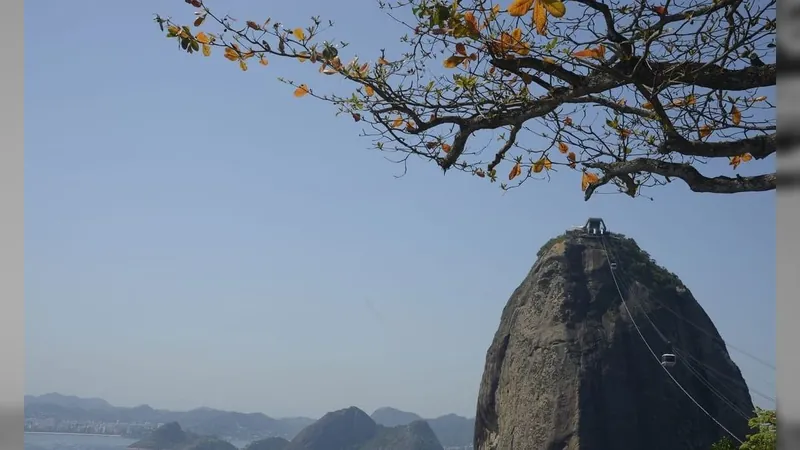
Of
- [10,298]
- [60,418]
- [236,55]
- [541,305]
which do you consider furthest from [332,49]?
[541,305]

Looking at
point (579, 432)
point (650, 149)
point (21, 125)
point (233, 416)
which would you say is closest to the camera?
point (21, 125)

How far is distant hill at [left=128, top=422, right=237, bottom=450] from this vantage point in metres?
43.0

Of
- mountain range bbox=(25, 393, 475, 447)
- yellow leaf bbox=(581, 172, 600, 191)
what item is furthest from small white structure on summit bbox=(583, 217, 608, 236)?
yellow leaf bbox=(581, 172, 600, 191)

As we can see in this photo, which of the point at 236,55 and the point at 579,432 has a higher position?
the point at 236,55

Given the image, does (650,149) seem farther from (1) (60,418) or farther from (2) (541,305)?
(2) (541,305)

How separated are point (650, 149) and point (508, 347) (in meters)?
31.8

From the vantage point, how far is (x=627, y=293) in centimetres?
3347

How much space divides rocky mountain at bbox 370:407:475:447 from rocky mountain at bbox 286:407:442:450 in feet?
5.76

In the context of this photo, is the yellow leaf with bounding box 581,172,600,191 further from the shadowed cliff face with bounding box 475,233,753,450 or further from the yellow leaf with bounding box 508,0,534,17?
the shadowed cliff face with bounding box 475,233,753,450

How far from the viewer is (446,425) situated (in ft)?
197

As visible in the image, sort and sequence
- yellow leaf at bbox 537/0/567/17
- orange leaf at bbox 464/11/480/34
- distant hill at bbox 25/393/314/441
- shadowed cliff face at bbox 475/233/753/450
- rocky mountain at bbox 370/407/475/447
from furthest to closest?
rocky mountain at bbox 370/407/475/447 → distant hill at bbox 25/393/314/441 → shadowed cliff face at bbox 475/233/753/450 → orange leaf at bbox 464/11/480/34 → yellow leaf at bbox 537/0/567/17

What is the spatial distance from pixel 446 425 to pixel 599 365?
30.9 m

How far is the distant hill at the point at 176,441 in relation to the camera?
43.0 metres

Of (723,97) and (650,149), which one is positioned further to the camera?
(650,149)
